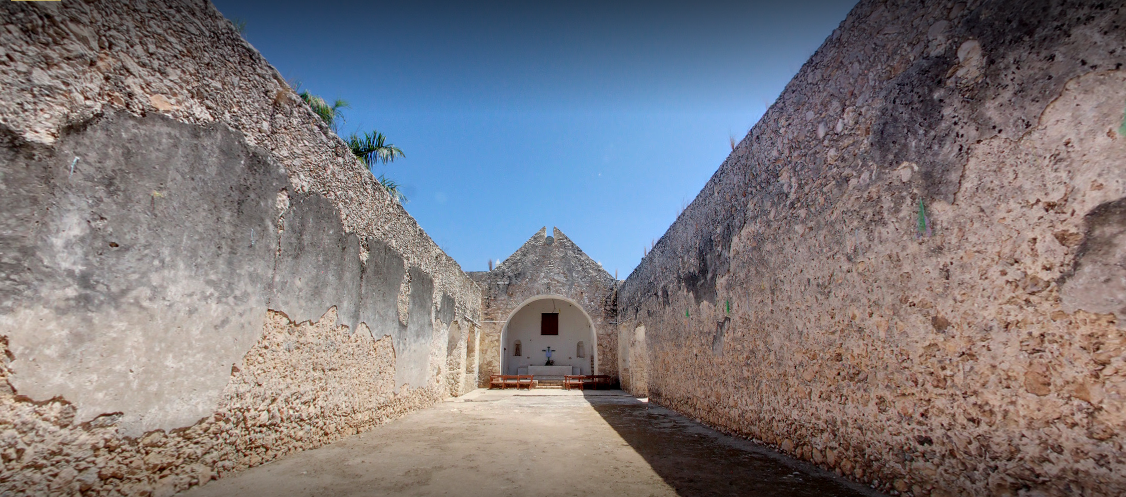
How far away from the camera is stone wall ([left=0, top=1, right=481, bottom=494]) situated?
2039mm

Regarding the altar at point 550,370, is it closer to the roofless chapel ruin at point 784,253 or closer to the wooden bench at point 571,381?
the wooden bench at point 571,381

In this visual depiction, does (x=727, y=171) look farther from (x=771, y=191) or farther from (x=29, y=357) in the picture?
(x=29, y=357)

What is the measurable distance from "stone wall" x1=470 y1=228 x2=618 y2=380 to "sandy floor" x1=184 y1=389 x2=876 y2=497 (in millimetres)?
8611

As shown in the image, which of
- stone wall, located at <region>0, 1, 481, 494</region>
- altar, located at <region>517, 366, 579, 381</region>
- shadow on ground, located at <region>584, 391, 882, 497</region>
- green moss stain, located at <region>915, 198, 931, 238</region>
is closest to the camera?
stone wall, located at <region>0, 1, 481, 494</region>

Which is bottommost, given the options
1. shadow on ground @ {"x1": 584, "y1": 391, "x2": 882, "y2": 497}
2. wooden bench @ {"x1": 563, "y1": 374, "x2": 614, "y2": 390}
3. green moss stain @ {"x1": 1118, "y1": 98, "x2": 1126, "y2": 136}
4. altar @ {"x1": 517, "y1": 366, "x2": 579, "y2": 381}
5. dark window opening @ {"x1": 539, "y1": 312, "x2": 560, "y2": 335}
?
shadow on ground @ {"x1": 584, "y1": 391, "x2": 882, "y2": 497}

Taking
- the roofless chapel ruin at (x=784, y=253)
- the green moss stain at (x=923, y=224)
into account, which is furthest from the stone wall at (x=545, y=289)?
the green moss stain at (x=923, y=224)

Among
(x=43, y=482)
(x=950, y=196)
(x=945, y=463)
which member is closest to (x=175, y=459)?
(x=43, y=482)

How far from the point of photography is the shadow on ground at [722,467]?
2.81m

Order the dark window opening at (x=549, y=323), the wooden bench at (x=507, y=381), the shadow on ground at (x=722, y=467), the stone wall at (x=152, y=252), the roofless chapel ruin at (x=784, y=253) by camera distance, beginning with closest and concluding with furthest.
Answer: the roofless chapel ruin at (x=784, y=253)
the stone wall at (x=152, y=252)
the shadow on ground at (x=722, y=467)
the wooden bench at (x=507, y=381)
the dark window opening at (x=549, y=323)

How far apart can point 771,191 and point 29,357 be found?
4.49 metres

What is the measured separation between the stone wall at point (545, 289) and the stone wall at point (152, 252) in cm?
1020

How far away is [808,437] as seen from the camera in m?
3.40

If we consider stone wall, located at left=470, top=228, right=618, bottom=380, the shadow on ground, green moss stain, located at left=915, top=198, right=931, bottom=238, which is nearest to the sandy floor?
the shadow on ground

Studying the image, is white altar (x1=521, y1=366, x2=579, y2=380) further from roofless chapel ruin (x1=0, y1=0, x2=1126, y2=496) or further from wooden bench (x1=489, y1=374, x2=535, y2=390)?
roofless chapel ruin (x1=0, y1=0, x2=1126, y2=496)
